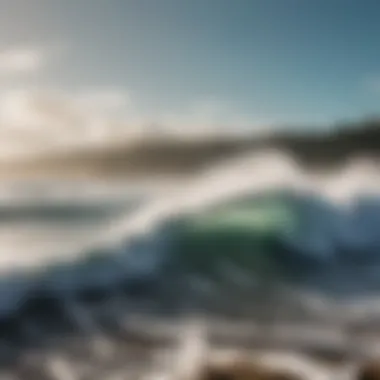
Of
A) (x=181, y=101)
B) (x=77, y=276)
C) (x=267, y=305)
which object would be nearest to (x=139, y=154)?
(x=181, y=101)

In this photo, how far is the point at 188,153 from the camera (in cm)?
125

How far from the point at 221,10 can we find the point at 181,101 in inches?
7.2

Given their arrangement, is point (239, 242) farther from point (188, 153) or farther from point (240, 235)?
point (188, 153)

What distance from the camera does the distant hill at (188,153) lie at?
1.24 metres

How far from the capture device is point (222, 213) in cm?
126

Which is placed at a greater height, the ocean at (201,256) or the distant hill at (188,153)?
the distant hill at (188,153)

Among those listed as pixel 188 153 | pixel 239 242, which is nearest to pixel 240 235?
pixel 239 242

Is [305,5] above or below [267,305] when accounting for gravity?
above

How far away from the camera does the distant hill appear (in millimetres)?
1240

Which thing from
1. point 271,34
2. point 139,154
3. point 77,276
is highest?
point 271,34

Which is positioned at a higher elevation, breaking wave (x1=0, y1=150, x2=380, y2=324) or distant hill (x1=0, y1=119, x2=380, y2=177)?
distant hill (x1=0, y1=119, x2=380, y2=177)

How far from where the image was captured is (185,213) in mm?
1256

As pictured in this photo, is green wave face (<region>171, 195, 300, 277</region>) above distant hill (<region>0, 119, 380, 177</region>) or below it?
below

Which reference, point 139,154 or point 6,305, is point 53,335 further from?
point 139,154
